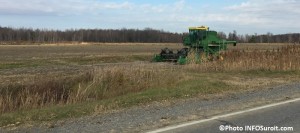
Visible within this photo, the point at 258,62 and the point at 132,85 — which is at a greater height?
the point at 258,62

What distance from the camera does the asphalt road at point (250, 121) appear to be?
8.23 m

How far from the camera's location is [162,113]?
33.7ft

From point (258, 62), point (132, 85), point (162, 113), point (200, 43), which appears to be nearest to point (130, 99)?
point (162, 113)

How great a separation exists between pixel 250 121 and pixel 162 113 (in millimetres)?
2186

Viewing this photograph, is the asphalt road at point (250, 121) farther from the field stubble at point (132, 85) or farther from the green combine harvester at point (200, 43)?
the green combine harvester at point (200, 43)

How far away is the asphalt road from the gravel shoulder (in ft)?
1.56

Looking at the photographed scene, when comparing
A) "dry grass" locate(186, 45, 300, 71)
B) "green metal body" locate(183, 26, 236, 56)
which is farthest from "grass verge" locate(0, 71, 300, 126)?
"green metal body" locate(183, 26, 236, 56)

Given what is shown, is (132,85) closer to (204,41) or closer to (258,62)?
(258,62)

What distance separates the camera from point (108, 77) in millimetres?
17469

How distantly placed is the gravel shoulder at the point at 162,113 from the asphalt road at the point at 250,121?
476mm

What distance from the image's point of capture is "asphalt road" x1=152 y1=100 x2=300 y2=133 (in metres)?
8.23

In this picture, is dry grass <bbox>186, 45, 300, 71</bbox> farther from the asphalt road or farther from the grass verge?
the asphalt road

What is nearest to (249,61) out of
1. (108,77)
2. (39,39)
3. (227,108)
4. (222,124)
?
(108,77)

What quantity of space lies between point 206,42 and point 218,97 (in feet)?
73.0
